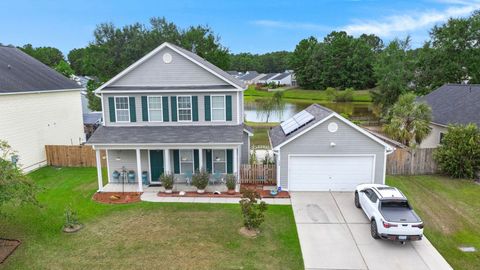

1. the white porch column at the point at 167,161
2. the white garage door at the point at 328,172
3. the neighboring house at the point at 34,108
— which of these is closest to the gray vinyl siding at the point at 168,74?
the white porch column at the point at 167,161

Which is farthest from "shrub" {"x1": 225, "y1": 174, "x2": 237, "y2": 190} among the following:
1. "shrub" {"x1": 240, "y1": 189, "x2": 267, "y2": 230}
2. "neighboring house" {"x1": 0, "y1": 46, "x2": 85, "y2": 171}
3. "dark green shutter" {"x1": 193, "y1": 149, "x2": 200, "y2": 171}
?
"neighboring house" {"x1": 0, "y1": 46, "x2": 85, "y2": 171}

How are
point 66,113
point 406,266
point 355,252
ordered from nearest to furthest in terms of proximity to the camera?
1. point 406,266
2. point 355,252
3. point 66,113

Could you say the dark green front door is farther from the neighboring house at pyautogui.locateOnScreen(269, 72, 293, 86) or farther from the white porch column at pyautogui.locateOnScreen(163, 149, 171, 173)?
the neighboring house at pyautogui.locateOnScreen(269, 72, 293, 86)

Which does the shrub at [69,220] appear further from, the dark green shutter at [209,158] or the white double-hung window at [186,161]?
the dark green shutter at [209,158]

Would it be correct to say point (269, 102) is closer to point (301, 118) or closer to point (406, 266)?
point (301, 118)

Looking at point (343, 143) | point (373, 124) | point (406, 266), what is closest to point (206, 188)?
point (343, 143)

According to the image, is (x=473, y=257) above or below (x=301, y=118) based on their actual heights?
below

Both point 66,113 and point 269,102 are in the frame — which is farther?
point 269,102
